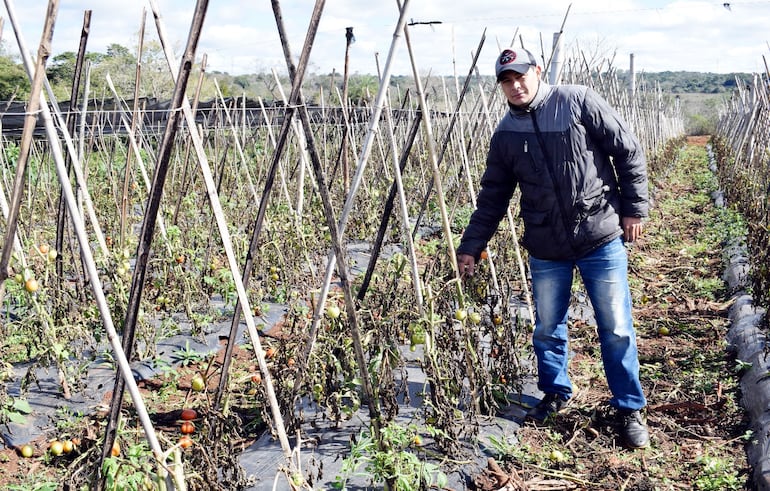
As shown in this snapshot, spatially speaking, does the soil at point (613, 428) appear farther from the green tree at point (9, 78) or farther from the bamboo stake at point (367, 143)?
the green tree at point (9, 78)

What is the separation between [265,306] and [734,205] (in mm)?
6718

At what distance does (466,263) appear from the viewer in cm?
303

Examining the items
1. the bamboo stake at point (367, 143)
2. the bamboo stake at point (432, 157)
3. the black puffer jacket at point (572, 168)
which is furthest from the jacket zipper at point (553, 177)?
the bamboo stake at point (367, 143)

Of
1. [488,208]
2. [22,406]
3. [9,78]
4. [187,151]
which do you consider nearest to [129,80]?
[9,78]

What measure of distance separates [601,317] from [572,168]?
0.67 m

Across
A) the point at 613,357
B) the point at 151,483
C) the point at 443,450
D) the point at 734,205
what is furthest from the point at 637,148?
the point at 734,205

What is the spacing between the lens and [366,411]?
306cm

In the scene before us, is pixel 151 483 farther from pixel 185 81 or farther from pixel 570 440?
pixel 570 440

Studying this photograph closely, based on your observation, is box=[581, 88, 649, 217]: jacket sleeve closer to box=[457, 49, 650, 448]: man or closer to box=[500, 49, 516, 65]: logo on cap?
box=[457, 49, 650, 448]: man

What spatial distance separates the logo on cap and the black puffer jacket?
0.21 m

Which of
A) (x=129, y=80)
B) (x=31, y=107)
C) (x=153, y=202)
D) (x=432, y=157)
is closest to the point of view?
(x=31, y=107)

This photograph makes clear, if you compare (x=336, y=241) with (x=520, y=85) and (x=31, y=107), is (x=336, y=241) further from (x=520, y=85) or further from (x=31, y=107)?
(x=520, y=85)

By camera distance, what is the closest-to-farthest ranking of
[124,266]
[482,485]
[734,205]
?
[482,485] < [124,266] < [734,205]

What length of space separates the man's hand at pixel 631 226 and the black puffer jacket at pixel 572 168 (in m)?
0.03
